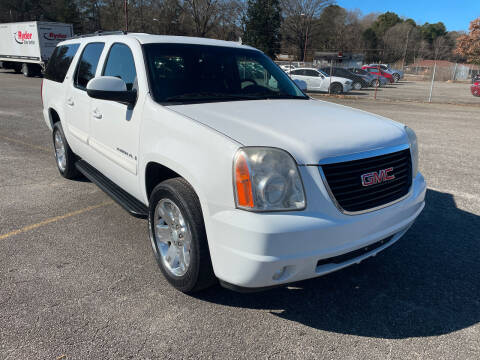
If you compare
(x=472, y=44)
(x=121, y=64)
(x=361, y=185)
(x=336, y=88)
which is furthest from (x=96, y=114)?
(x=472, y=44)

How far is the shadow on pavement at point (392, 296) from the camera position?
2.61 metres

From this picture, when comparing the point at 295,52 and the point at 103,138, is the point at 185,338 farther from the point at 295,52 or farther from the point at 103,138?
the point at 295,52

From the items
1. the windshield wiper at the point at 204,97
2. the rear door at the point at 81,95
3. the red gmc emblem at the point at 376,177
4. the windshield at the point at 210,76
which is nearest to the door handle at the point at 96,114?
the rear door at the point at 81,95

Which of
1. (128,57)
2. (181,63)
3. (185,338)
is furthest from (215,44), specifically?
(185,338)

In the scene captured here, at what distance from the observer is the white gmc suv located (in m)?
2.22

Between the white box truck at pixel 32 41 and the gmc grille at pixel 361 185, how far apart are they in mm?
27695

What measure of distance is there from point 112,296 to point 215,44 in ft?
8.74

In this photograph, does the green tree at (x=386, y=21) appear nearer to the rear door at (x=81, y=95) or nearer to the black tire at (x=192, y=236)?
the rear door at (x=81, y=95)

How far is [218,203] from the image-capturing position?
2.29 metres

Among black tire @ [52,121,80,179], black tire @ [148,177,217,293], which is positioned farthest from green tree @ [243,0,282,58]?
black tire @ [148,177,217,293]

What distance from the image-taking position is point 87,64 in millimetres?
4402

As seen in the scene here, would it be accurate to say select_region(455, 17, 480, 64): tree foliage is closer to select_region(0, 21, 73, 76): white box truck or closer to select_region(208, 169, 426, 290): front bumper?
select_region(0, 21, 73, 76): white box truck

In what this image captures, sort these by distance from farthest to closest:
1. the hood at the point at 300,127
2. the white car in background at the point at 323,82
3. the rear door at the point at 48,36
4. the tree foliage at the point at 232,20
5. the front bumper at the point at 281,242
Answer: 1. the tree foliage at the point at 232,20
2. the rear door at the point at 48,36
3. the white car in background at the point at 323,82
4. the hood at the point at 300,127
5. the front bumper at the point at 281,242

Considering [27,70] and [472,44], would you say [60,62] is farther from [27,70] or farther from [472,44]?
[472,44]
